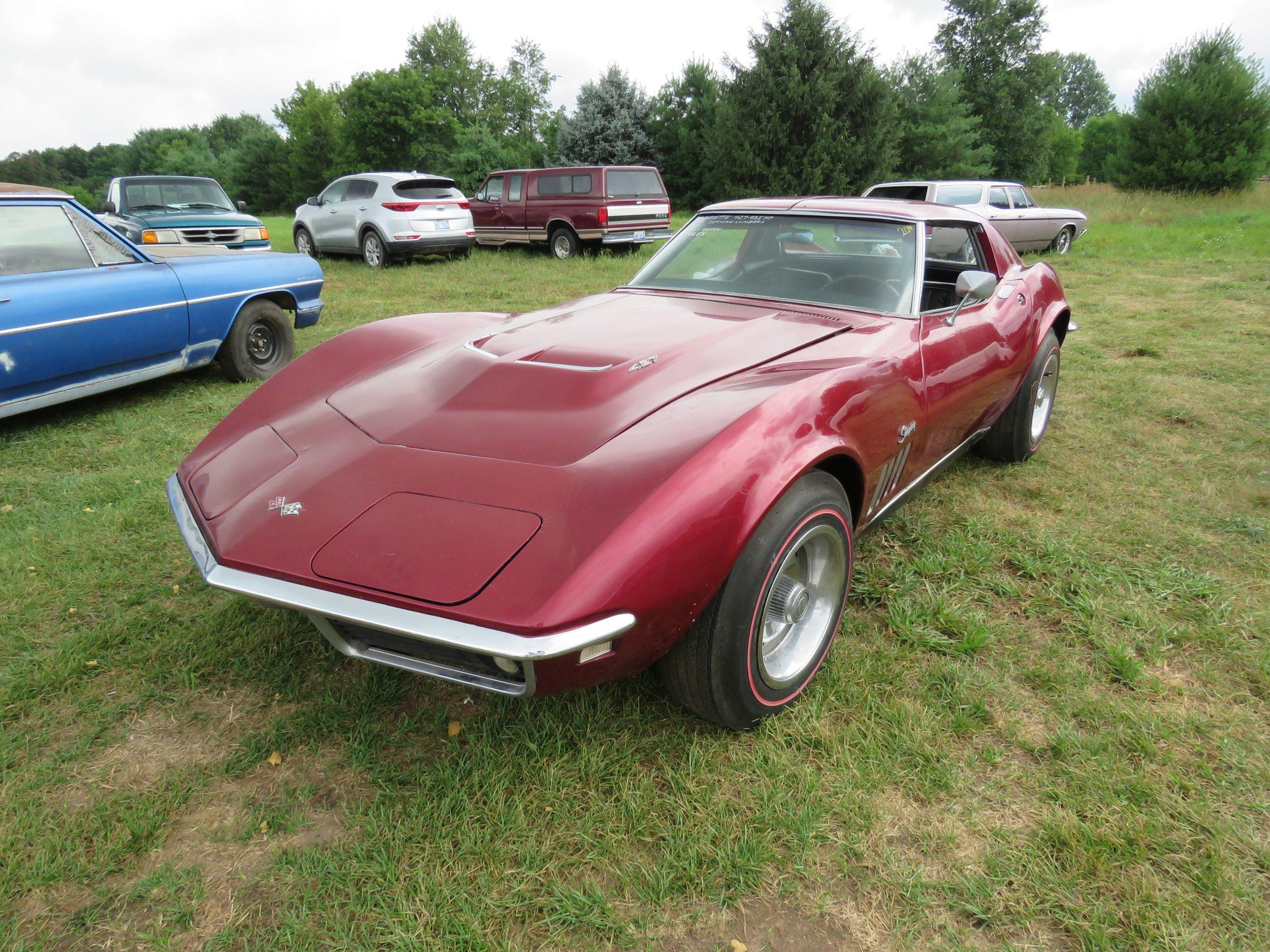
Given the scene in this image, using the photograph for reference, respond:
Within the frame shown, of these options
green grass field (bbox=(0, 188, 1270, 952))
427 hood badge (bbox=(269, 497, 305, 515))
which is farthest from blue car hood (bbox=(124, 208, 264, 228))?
427 hood badge (bbox=(269, 497, 305, 515))

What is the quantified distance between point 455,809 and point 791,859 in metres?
0.83

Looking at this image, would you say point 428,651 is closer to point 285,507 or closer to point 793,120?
point 285,507

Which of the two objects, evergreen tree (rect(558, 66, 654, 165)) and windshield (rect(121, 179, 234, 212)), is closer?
windshield (rect(121, 179, 234, 212))

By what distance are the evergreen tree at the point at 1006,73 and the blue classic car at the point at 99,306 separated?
1383 inches

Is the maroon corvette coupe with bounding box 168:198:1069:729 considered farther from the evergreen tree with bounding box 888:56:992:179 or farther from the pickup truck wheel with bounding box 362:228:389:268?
the evergreen tree with bounding box 888:56:992:179

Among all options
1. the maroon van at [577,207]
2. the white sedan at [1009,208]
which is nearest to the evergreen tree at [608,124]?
the maroon van at [577,207]

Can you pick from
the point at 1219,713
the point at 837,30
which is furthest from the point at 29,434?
the point at 837,30

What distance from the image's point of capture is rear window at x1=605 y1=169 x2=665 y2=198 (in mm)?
13227

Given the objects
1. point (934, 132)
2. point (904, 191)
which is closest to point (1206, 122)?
point (934, 132)

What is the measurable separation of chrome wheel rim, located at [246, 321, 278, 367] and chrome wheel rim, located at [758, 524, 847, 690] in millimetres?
→ 4990

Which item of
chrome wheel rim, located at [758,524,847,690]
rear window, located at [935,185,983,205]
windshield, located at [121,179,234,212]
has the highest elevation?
windshield, located at [121,179,234,212]

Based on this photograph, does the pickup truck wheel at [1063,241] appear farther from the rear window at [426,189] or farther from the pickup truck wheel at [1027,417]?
the pickup truck wheel at [1027,417]

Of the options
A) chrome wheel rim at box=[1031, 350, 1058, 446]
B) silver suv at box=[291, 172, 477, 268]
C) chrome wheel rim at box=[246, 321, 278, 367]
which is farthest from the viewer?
silver suv at box=[291, 172, 477, 268]

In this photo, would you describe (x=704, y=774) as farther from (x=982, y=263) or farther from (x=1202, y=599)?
(x=982, y=263)
